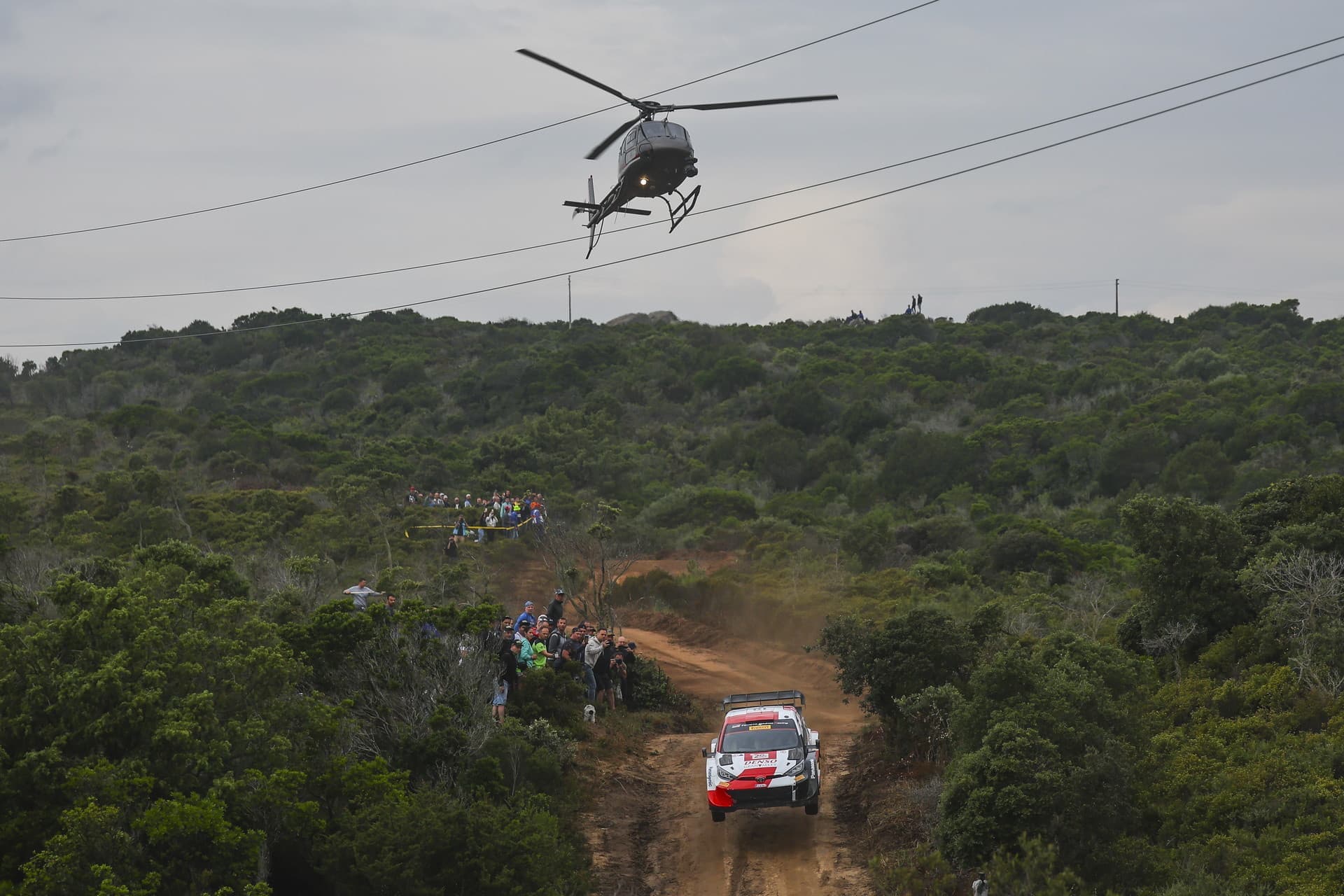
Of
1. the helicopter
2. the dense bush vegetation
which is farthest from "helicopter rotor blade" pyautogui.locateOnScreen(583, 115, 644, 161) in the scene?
the dense bush vegetation

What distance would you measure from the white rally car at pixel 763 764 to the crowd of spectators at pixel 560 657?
3.46m

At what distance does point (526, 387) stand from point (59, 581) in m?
55.3

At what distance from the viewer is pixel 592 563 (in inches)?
1353

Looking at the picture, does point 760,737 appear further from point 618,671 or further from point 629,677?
point 629,677

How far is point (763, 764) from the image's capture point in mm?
17172

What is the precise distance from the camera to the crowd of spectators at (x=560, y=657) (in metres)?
19.2

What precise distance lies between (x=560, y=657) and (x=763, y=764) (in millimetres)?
5524

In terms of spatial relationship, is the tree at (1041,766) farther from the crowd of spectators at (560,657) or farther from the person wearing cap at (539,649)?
the person wearing cap at (539,649)

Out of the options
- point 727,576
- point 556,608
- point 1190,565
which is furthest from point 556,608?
point 1190,565

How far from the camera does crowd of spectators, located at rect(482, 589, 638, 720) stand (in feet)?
63.0

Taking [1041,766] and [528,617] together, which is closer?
[1041,766]

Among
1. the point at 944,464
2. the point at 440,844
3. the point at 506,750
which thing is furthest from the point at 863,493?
the point at 440,844

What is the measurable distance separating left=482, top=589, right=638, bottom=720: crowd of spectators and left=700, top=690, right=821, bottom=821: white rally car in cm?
346

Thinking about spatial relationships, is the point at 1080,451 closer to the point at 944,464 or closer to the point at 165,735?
the point at 944,464
